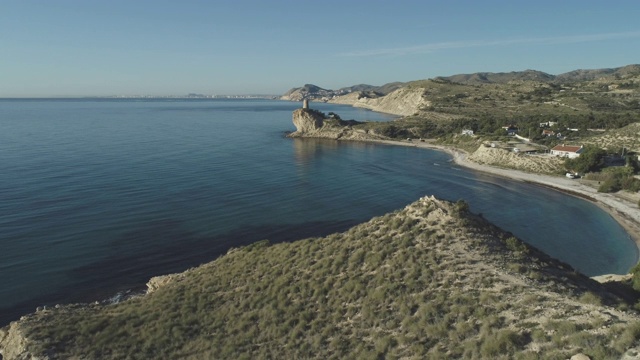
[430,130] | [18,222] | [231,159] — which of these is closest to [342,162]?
[231,159]

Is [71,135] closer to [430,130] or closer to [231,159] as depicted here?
[231,159]

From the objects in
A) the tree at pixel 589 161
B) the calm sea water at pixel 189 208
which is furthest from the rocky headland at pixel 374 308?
the tree at pixel 589 161

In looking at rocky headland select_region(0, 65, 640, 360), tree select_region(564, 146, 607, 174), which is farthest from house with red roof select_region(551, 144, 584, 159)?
rocky headland select_region(0, 65, 640, 360)

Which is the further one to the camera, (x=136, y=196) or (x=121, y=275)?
(x=136, y=196)

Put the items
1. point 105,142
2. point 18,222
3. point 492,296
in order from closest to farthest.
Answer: point 492,296, point 18,222, point 105,142

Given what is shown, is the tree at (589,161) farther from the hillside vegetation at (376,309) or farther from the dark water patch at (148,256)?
the hillside vegetation at (376,309)

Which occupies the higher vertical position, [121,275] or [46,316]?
[46,316]

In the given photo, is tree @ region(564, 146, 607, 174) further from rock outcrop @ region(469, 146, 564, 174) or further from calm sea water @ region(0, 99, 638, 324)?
calm sea water @ region(0, 99, 638, 324)
